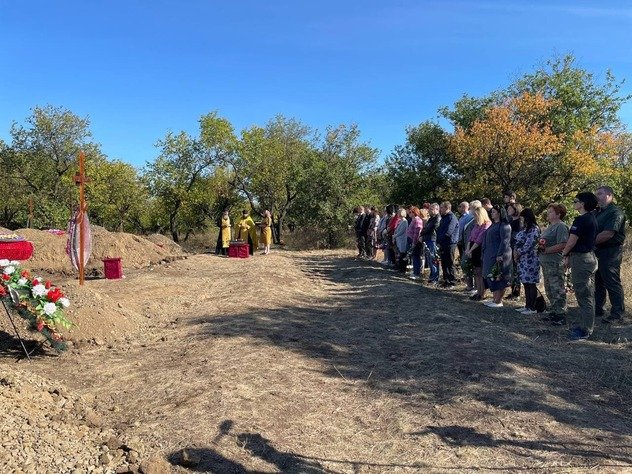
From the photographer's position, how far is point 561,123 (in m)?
19.3

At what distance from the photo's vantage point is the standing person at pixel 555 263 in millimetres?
6516

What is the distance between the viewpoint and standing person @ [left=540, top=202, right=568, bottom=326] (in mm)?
6516

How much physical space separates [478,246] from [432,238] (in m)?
2.14

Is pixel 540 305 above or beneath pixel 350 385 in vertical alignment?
above

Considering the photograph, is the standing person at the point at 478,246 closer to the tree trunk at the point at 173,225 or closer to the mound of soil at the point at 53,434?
the mound of soil at the point at 53,434

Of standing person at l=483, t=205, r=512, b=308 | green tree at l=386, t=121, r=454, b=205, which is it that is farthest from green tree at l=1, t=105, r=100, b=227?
standing person at l=483, t=205, r=512, b=308

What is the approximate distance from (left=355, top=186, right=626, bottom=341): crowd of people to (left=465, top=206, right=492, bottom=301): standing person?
0.05ft

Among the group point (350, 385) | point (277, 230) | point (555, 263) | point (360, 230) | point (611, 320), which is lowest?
point (350, 385)

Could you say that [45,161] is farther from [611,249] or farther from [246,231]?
[611,249]

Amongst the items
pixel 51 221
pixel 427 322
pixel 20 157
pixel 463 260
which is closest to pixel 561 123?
pixel 463 260

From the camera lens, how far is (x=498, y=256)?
7.48m

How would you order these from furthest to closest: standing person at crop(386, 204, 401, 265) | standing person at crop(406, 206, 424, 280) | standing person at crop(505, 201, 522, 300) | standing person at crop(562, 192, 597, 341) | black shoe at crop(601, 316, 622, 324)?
1. standing person at crop(386, 204, 401, 265)
2. standing person at crop(406, 206, 424, 280)
3. standing person at crop(505, 201, 522, 300)
4. black shoe at crop(601, 316, 622, 324)
5. standing person at crop(562, 192, 597, 341)

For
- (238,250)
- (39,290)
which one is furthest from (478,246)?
(238,250)

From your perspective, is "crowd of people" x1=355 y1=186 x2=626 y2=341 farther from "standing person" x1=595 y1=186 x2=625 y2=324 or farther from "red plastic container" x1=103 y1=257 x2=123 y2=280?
"red plastic container" x1=103 y1=257 x2=123 y2=280
